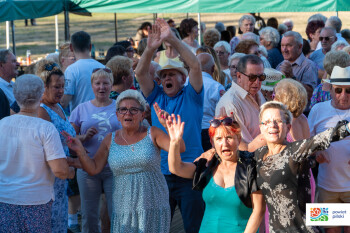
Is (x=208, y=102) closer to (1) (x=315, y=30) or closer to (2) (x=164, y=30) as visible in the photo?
(2) (x=164, y=30)

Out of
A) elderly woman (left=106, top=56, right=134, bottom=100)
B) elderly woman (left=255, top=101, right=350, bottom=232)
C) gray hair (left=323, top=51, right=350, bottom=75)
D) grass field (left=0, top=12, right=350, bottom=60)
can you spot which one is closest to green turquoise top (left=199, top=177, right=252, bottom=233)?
elderly woman (left=255, top=101, right=350, bottom=232)

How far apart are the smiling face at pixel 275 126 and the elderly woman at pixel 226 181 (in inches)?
7.8

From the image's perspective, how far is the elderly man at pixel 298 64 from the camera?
278 inches

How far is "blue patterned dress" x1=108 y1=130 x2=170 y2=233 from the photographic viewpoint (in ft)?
14.0

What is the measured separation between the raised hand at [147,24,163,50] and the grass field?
701 inches

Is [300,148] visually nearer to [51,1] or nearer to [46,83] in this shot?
[46,83]

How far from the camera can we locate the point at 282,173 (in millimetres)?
3521

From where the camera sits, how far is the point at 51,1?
844cm

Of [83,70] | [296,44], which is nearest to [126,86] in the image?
[83,70]

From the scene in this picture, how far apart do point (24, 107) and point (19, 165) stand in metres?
0.43

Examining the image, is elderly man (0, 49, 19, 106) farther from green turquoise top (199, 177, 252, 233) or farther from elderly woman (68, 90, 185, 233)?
green turquoise top (199, 177, 252, 233)

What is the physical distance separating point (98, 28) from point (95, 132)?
86.6 feet

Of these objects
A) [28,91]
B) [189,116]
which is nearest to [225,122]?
[189,116]

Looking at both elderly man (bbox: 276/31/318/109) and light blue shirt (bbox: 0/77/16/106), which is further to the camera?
elderly man (bbox: 276/31/318/109)
